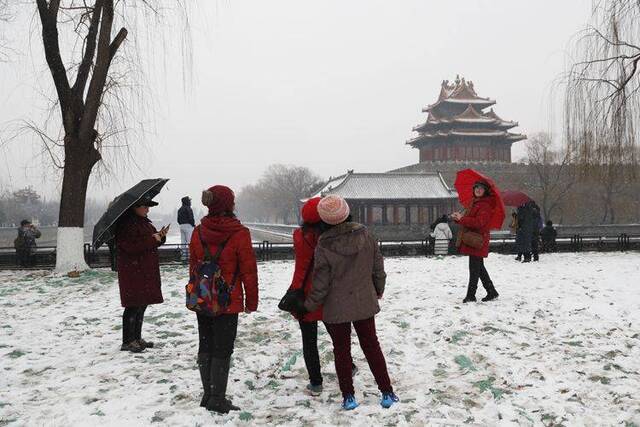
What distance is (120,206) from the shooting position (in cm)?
405

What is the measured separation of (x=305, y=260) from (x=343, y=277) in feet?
1.07

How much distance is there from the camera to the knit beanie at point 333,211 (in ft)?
10.0

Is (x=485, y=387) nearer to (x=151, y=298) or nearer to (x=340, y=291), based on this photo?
(x=340, y=291)

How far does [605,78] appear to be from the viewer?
10.3 metres

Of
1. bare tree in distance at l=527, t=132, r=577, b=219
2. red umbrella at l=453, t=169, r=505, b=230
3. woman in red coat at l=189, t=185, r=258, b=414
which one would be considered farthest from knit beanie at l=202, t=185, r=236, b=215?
bare tree in distance at l=527, t=132, r=577, b=219

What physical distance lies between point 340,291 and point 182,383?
1654 mm

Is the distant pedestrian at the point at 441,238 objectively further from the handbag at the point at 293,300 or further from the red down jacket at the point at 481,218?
the handbag at the point at 293,300

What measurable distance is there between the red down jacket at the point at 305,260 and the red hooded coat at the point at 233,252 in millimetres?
308

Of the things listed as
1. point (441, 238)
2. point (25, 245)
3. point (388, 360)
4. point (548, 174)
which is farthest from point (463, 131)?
point (388, 360)

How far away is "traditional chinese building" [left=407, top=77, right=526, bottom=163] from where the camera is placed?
43.3m

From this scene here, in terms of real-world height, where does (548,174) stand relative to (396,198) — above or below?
above

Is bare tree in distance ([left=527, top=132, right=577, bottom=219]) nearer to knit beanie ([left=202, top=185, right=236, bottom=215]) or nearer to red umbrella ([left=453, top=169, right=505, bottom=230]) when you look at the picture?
red umbrella ([left=453, top=169, right=505, bottom=230])

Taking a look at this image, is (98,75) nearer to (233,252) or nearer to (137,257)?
(137,257)

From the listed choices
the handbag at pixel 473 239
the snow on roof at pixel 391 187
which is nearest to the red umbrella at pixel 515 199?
the handbag at pixel 473 239
